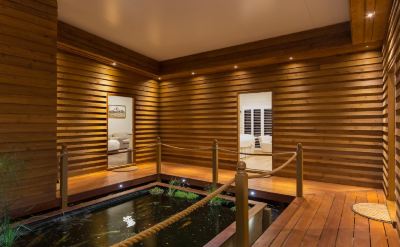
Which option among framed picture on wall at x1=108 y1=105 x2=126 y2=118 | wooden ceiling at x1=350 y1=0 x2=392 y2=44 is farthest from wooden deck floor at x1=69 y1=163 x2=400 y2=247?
framed picture on wall at x1=108 y1=105 x2=126 y2=118

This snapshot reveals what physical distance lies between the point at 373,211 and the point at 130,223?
3.34 m

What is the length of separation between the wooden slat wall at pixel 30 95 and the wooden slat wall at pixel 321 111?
3.87m

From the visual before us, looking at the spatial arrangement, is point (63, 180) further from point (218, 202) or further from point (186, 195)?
point (218, 202)

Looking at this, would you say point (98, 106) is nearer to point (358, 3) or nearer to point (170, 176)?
point (170, 176)

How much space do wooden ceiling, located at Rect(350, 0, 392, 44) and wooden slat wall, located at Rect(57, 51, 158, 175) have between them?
519 centimetres

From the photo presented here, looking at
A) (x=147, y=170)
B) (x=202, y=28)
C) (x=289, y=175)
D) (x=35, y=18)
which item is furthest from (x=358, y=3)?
(x=147, y=170)

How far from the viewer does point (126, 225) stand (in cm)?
357

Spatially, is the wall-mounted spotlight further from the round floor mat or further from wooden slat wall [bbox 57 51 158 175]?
wooden slat wall [bbox 57 51 158 175]

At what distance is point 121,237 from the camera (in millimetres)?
3213

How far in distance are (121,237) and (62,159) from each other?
164 centimetres

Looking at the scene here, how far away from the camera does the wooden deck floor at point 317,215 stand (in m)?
2.48

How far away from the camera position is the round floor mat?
9.92 feet

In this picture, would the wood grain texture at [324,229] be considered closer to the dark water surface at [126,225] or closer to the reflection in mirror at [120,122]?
the dark water surface at [126,225]

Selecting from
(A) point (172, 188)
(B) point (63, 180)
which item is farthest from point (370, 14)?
(B) point (63, 180)
